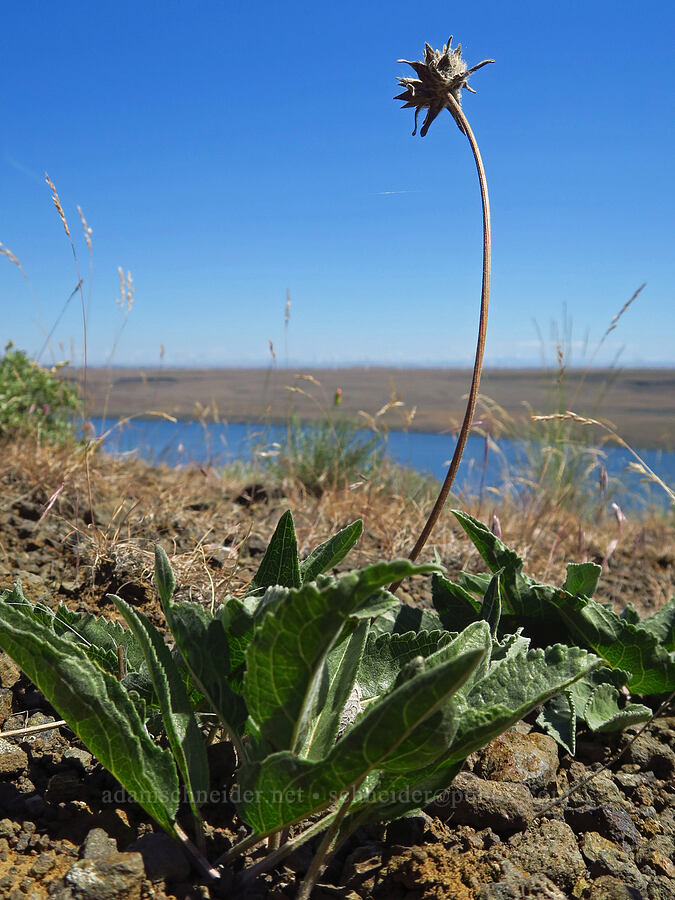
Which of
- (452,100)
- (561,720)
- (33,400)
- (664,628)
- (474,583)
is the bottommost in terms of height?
(561,720)

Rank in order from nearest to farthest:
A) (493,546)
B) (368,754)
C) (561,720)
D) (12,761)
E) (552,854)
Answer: (368,754)
(552,854)
(12,761)
(561,720)
(493,546)

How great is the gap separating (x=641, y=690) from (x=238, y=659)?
3.93 ft

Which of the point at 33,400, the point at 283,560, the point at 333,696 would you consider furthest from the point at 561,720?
the point at 33,400

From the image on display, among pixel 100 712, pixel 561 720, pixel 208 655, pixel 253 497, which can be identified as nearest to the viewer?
pixel 100 712

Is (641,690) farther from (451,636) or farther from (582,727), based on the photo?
(451,636)

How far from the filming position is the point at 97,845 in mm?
1175

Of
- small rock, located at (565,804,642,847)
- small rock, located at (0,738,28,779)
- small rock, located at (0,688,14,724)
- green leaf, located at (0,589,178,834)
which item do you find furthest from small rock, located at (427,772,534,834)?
small rock, located at (0,688,14,724)

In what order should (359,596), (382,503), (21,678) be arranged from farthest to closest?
1. (382,503)
2. (21,678)
3. (359,596)

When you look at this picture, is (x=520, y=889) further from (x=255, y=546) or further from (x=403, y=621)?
(x=255, y=546)

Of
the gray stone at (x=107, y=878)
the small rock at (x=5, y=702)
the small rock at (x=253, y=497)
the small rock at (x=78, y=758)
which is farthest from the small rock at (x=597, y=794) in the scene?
the small rock at (x=253, y=497)

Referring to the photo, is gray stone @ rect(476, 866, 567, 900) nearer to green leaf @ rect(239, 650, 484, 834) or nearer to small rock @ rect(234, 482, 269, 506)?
green leaf @ rect(239, 650, 484, 834)

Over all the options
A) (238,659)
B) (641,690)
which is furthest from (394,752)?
(641,690)

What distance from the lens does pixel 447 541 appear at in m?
3.24

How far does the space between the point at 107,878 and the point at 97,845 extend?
0.09 m
